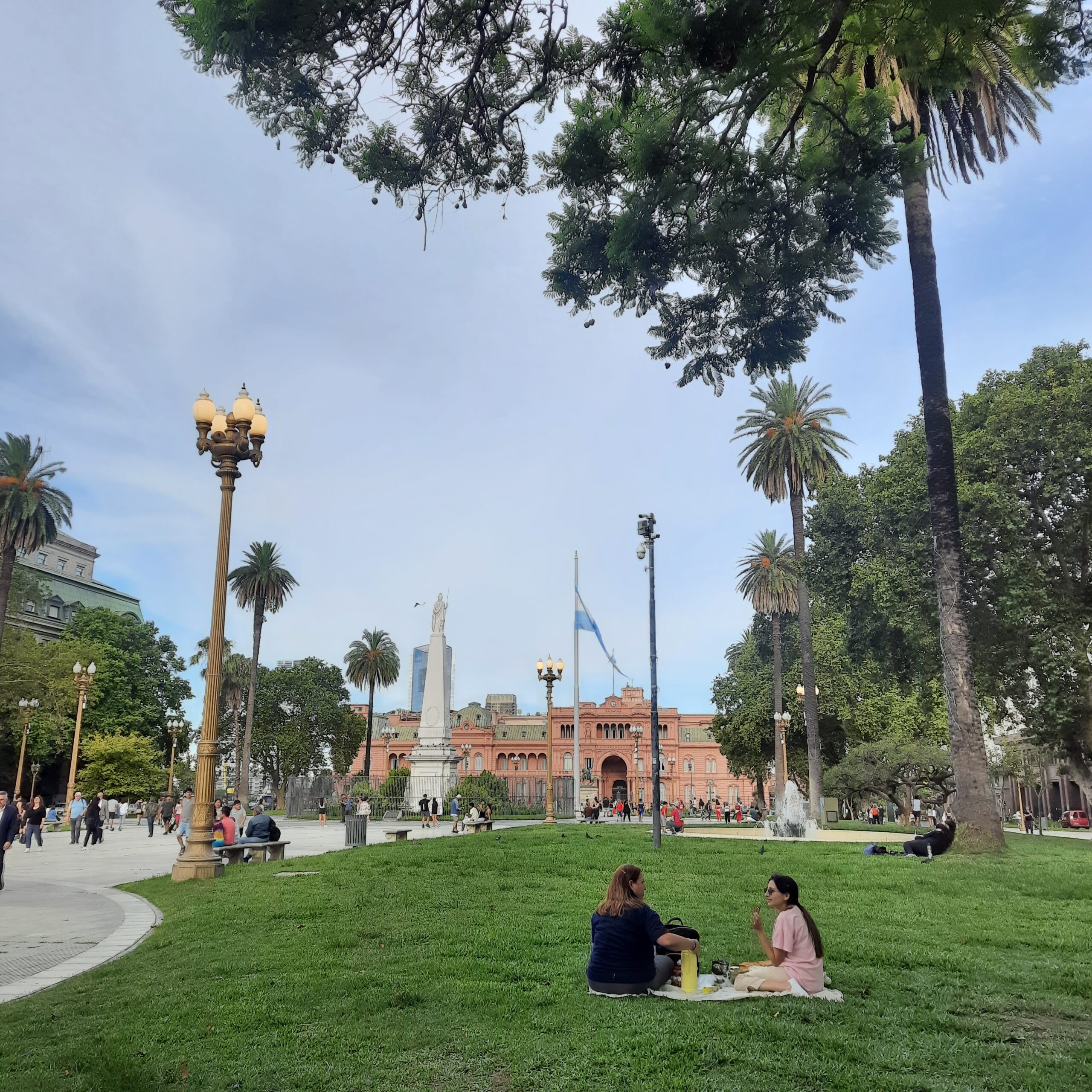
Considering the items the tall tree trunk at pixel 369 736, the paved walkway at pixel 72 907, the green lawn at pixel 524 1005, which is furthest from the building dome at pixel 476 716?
the green lawn at pixel 524 1005

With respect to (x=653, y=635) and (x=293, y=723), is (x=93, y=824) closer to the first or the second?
(x=653, y=635)

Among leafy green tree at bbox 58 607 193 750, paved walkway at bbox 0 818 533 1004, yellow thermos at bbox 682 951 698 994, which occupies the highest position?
leafy green tree at bbox 58 607 193 750

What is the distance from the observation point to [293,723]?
6812 centimetres

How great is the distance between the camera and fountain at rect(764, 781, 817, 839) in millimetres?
27141

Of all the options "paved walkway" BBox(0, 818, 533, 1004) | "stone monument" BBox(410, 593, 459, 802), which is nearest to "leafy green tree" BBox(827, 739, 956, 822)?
"stone monument" BBox(410, 593, 459, 802)

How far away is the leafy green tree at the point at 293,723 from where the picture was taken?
6700cm

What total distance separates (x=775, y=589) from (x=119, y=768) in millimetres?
37962

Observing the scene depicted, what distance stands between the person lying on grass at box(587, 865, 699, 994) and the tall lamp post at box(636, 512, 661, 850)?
1381 centimetres

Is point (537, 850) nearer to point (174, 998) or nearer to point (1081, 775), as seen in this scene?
point (174, 998)

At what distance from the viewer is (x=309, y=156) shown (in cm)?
602

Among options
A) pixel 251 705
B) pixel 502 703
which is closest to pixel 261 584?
pixel 251 705

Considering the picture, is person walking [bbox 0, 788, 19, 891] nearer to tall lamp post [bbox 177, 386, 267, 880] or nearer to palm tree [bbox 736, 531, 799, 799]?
tall lamp post [bbox 177, 386, 267, 880]

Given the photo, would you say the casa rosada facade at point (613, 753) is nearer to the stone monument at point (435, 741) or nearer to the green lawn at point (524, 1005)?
the stone monument at point (435, 741)

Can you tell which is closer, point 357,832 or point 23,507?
point 357,832
